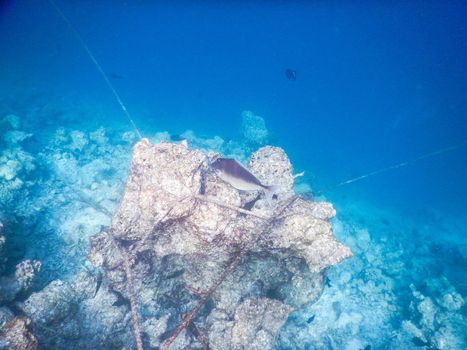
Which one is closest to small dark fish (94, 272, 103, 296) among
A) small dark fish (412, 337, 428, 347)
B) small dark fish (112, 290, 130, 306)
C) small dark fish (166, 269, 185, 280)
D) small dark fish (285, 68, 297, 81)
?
small dark fish (112, 290, 130, 306)

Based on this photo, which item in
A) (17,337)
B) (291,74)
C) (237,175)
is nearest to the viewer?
(17,337)

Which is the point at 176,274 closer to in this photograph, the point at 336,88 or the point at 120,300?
the point at 120,300

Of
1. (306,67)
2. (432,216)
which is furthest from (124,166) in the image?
(306,67)

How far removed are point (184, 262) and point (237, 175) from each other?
1702 mm

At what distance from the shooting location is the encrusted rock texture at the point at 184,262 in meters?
3.51

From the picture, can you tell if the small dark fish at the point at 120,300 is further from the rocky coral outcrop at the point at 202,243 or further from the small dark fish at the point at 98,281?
the small dark fish at the point at 98,281

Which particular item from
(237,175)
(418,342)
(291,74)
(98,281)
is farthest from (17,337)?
(291,74)

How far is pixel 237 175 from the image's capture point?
131 inches

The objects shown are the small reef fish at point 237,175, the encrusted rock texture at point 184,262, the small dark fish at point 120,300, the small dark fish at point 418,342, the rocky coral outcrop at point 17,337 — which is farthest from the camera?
the small dark fish at point 418,342

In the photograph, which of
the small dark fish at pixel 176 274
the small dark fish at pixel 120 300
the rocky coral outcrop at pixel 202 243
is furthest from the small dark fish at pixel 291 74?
the small dark fish at pixel 120 300

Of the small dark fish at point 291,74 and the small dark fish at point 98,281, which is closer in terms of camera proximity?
the small dark fish at point 98,281

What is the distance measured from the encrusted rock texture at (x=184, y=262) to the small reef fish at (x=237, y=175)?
0.31 meters

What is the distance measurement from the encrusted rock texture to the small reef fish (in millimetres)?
314

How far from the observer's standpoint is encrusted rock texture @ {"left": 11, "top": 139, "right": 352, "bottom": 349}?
11.5 ft
